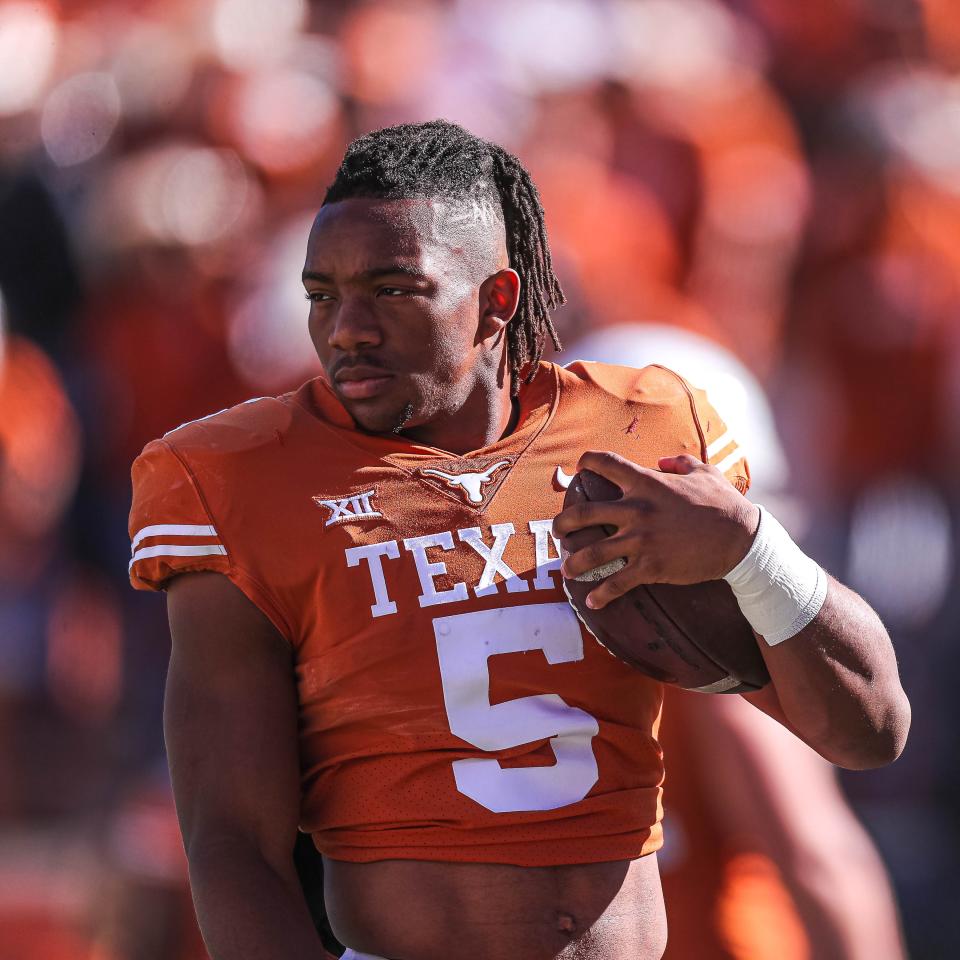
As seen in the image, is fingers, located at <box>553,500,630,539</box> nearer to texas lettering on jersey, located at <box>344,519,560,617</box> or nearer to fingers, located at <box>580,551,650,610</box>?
fingers, located at <box>580,551,650,610</box>

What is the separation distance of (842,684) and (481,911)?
538 mm

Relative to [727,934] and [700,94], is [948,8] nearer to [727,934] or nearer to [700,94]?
[700,94]

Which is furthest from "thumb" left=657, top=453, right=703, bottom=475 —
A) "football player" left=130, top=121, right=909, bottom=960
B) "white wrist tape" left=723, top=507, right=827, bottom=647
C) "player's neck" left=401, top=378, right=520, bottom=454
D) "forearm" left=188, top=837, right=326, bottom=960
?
"forearm" left=188, top=837, right=326, bottom=960

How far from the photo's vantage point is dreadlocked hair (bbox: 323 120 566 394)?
6.77 feet

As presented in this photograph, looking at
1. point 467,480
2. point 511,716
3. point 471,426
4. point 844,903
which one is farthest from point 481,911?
point 844,903

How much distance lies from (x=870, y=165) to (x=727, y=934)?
3.24 metres

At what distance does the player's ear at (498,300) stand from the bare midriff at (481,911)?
0.76 m

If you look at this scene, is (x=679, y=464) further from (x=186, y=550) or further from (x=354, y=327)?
(x=186, y=550)

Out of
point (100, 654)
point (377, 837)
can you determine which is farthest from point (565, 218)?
point (377, 837)

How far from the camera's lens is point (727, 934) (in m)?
2.86

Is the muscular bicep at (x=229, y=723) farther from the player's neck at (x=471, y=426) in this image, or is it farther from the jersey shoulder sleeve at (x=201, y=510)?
the player's neck at (x=471, y=426)

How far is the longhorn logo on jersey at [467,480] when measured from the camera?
6.69 ft

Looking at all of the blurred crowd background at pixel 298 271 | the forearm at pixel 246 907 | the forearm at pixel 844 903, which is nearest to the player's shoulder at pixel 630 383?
the forearm at pixel 246 907

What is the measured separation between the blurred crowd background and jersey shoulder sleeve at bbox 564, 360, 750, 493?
5.82ft
